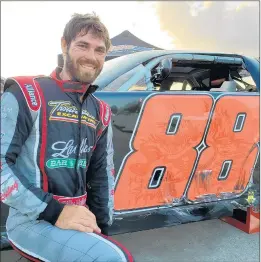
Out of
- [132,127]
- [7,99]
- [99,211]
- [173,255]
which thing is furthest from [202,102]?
[7,99]

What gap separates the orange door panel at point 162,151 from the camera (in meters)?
2.21

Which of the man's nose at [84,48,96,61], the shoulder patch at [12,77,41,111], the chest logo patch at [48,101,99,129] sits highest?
the man's nose at [84,48,96,61]

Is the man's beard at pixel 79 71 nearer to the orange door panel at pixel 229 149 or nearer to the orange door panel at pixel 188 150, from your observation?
the orange door panel at pixel 188 150

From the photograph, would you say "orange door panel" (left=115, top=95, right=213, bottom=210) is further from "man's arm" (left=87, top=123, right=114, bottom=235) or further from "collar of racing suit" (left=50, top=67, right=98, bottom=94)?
"collar of racing suit" (left=50, top=67, right=98, bottom=94)

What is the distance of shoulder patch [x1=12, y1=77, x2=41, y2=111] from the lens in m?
1.24

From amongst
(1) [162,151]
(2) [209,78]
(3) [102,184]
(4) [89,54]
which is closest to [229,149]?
(1) [162,151]

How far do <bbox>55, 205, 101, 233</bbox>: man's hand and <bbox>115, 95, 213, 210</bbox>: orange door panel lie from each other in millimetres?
953

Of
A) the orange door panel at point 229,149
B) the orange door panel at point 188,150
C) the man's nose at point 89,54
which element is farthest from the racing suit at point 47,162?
the orange door panel at point 229,149

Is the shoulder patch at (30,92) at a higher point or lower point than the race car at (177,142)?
higher

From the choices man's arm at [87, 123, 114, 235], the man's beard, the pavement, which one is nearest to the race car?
the pavement

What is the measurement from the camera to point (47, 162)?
1261mm

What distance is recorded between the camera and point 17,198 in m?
1.16

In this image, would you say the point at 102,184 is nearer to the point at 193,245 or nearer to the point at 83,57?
the point at 83,57

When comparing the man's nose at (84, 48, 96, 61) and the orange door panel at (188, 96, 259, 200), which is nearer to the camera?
the man's nose at (84, 48, 96, 61)
